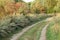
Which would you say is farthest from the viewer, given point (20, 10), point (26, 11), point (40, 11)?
point (40, 11)

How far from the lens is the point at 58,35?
15.2m

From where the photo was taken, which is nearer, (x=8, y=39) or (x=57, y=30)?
(x=8, y=39)

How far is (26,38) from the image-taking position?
50.4ft

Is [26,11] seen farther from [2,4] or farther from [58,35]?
[58,35]

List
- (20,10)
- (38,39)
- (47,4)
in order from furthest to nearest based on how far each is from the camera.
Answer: (20,10) < (47,4) < (38,39)

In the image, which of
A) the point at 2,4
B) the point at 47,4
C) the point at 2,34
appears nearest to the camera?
the point at 2,34

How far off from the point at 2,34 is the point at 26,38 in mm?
2060

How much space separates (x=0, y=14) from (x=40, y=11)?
2462 centimetres

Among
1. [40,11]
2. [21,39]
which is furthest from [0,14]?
[40,11]

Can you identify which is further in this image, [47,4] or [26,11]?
[26,11]

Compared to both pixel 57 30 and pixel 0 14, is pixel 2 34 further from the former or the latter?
pixel 0 14

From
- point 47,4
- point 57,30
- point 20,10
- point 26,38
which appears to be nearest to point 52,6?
point 47,4

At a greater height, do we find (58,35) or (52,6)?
(52,6)

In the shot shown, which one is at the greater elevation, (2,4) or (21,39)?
(2,4)
